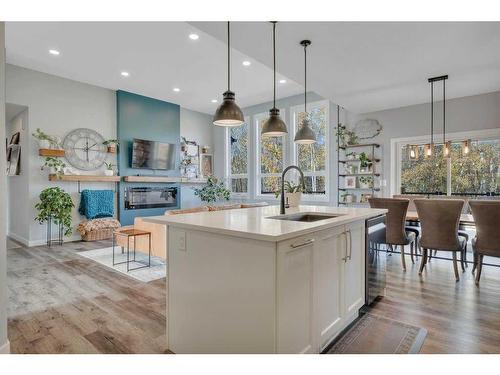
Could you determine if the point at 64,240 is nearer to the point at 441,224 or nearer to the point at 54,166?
the point at 54,166

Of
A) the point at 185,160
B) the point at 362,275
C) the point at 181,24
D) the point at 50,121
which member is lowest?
the point at 362,275

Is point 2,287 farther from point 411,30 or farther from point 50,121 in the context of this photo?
point 50,121

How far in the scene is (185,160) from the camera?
840 cm

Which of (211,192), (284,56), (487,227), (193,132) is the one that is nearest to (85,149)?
(193,132)

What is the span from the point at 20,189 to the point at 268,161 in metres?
5.51

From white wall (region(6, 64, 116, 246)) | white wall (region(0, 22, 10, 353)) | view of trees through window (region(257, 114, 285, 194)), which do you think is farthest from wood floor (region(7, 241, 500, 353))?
view of trees through window (region(257, 114, 285, 194))

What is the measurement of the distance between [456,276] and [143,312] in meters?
3.46

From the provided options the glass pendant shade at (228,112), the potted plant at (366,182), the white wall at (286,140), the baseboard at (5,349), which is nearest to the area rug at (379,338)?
the glass pendant shade at (228,112)

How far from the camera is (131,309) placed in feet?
9.01

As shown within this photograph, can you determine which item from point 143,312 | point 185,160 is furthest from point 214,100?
point 143,312

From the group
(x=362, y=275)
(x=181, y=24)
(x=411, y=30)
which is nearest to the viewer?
(x=362, y=275)

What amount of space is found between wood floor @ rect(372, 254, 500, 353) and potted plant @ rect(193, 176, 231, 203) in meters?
5.34

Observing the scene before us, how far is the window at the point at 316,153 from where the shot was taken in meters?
6.95
